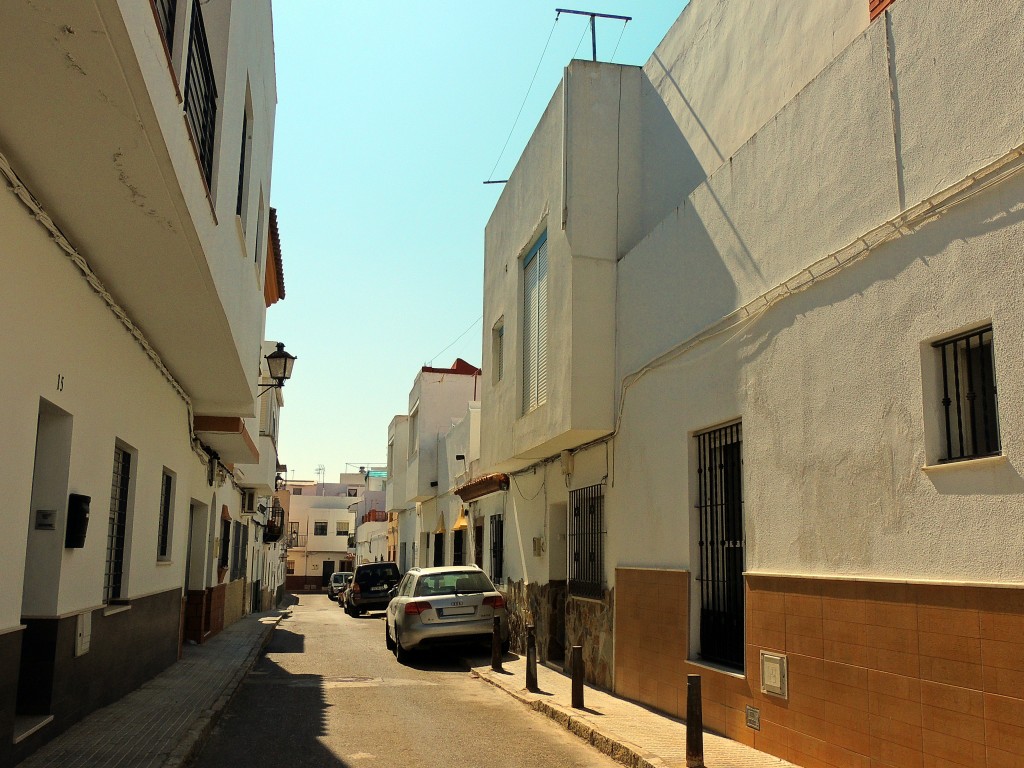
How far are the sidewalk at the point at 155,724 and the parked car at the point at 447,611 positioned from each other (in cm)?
255

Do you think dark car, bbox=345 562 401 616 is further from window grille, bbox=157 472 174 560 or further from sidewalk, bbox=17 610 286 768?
window grille, bbox=157 472 174 560

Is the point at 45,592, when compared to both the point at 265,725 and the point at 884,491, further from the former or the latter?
the point at 884,491

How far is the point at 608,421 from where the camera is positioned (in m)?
11.6

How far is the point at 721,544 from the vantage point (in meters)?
8.80

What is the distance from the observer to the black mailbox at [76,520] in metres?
7.77

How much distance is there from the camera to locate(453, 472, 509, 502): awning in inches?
707

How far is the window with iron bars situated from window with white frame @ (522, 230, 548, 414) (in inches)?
61.5

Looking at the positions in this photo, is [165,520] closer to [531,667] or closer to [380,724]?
[380,724]

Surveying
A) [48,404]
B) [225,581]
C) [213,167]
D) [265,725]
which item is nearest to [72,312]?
[48,404]

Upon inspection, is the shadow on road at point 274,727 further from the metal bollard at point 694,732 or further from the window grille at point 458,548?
the window grille at point 458,548

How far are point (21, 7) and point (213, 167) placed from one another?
4.01m

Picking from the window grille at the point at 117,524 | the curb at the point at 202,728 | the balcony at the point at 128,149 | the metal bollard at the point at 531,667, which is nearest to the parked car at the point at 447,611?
the curb at the point at 202,728

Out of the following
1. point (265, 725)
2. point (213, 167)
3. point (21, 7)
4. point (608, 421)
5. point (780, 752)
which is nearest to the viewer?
point (21, 7)

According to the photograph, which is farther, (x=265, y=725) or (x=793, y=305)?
(x=265, y=725)
